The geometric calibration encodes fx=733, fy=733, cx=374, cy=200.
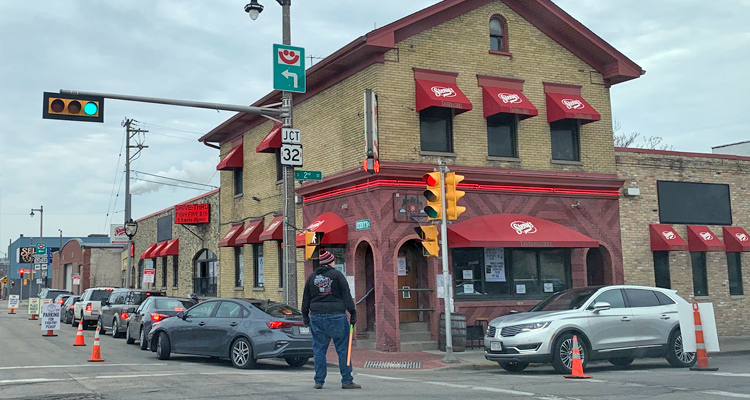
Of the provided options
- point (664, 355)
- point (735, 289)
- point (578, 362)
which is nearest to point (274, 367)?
point (578, 362)

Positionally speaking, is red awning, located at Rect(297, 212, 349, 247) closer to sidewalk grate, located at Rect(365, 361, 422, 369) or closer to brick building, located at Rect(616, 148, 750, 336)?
sidewalk grate, located at Rect(365, 361, 422, 369)

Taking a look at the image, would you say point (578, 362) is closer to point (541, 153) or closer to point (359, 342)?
point (359, 342)

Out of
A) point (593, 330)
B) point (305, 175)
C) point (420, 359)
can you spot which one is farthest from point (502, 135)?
point (593, 330)

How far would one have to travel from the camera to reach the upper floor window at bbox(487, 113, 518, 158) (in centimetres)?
1997

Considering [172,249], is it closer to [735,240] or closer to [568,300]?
[735,240]

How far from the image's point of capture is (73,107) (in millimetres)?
15078

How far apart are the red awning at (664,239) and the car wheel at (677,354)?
7.78m

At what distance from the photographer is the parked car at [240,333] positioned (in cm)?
1403

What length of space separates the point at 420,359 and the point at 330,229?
4655 millimetres

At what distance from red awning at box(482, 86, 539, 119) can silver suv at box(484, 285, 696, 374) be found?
6009mm

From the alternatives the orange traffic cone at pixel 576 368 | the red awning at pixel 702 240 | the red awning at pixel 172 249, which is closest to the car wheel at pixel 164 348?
the orange traffic cone at pixel 576 368

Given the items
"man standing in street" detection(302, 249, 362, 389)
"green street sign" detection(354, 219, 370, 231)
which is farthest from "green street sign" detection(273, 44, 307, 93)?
"man standing in street" detection(302, 249, 362, 389)

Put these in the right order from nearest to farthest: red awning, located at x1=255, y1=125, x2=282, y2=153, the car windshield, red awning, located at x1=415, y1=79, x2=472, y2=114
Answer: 1. the car windshield
2. red awning, located at x1=415, y1=79, x2=472, y2=114
3. red awning, located at x1=255, y1=125, x2=282, y2=153

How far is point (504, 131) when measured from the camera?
2027cm
